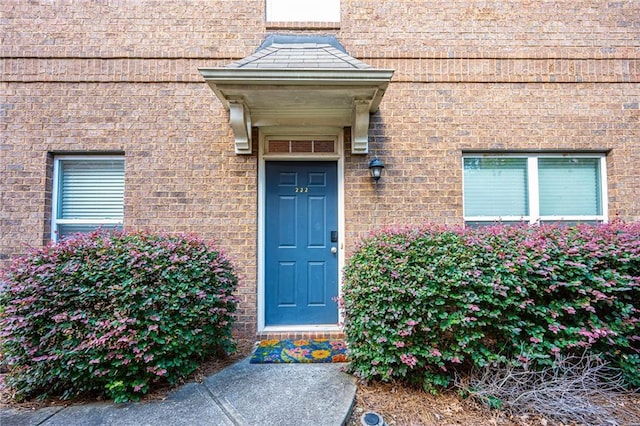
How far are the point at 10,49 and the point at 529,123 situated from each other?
6729 mm

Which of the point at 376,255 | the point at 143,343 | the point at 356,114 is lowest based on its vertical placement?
the point at 143,343

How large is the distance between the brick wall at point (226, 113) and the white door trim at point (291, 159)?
13cm

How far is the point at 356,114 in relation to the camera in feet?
12.3

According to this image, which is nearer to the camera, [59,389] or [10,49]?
[59,389]

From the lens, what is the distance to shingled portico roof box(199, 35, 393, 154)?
3.24 metres

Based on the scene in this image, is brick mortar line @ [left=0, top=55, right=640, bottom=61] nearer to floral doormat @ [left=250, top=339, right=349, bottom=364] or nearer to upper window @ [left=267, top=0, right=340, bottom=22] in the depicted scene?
upper window @ [left=267, top=0, right=340, bottom=22]

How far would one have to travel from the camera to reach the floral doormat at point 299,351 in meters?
3.42

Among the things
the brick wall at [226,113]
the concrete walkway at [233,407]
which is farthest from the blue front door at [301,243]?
the concrete walkway at [233,407]

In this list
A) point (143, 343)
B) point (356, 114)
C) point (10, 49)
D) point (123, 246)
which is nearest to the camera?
point (143, 343)

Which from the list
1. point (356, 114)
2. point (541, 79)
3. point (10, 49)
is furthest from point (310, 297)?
point (10, 49)

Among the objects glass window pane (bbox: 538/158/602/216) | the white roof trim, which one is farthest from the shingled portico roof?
glass window pane (bbox: 538/158/602/216)

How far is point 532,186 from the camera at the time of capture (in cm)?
423

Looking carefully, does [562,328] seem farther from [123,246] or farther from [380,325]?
[123,246]

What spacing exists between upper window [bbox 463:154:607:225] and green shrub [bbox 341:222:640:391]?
1341 mm
